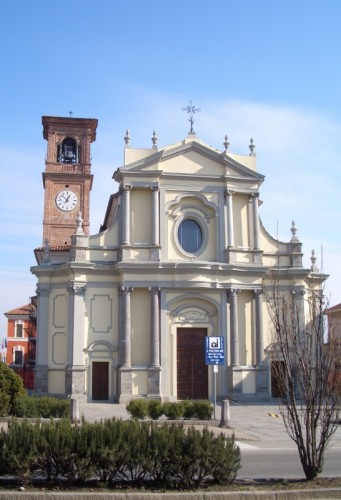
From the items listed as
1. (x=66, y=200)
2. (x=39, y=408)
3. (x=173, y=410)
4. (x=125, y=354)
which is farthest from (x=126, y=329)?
(x=66, y=200)

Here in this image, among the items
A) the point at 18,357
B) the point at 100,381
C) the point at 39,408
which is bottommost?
the point at 39,408

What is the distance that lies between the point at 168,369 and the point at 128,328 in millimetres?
3162

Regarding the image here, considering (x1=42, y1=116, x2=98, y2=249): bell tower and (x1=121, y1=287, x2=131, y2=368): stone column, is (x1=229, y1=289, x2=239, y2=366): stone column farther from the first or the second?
(x1=42, y1=116, x2=98, y2=249): bell tower

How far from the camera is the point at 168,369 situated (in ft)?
111

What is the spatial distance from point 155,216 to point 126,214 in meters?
1.62

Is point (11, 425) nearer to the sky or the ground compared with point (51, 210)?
nearer to the ground

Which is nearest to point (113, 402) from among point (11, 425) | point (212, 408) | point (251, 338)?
point (251, 338)

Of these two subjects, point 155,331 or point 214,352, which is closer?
point 214,352

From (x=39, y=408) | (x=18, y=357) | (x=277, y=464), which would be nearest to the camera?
(x=277, y=464)

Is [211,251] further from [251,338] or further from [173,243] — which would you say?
[251,338]

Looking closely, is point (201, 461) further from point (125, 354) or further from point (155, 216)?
point (155, 216)

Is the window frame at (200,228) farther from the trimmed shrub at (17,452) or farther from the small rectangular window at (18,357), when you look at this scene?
the small rectangular window at (18,357)

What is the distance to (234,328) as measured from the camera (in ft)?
113

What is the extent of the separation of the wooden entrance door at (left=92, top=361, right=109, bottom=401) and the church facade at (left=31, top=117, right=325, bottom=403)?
5 cm
